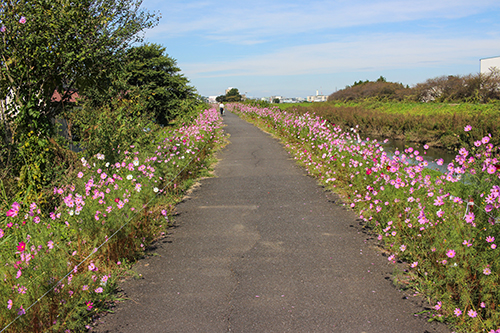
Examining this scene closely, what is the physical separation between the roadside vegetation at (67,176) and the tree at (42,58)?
0.07 ft

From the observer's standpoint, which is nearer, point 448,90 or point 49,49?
point 49,49

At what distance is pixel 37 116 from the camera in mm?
6879

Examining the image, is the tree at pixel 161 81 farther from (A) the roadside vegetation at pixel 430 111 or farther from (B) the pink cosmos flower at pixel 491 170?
(B) the pink cosmos flower at pixel 491 170

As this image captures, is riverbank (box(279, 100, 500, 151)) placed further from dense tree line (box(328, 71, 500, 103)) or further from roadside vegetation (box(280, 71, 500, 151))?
dense tree line (box(328, 71, 500, 103))

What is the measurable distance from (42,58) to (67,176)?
2292mm

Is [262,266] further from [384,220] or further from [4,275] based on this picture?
[4,275]

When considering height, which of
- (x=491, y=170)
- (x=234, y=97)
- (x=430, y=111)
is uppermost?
(x=234, y=97)

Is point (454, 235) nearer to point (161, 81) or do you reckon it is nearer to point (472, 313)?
point (472, 313)

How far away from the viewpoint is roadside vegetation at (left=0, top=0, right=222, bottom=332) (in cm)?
323

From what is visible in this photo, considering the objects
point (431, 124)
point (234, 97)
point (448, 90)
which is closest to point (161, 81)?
point (431, 124)

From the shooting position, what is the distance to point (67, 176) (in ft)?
24.1

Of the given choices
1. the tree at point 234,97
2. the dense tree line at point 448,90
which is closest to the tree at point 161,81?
the dense tree line at point 448,90

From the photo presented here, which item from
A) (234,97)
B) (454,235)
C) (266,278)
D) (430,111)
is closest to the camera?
(454,235)

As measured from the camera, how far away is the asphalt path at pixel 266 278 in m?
3.18
